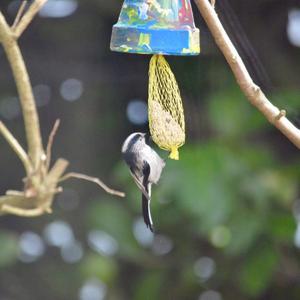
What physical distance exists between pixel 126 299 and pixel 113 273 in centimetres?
10

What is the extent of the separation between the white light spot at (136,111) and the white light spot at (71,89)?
0.51 feet

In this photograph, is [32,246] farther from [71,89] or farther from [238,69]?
[238,69]

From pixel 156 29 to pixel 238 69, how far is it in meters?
0.11

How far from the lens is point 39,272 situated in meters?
2.59

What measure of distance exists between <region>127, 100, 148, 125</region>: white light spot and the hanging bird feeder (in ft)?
3.70

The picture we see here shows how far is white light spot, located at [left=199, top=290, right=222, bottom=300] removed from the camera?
2471mm

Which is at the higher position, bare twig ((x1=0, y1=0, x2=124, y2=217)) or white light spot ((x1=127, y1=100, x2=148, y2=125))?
Result: bare twig ((x1=0, y1=0, x2=124, y2=217))

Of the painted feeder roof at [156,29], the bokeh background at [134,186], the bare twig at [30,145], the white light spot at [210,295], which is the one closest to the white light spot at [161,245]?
the bokeh background at [134,186]

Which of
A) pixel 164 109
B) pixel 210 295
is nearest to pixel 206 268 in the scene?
pixel 210 295

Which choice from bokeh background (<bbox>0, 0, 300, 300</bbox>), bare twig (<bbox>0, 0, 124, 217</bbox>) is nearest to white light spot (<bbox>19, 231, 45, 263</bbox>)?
bokeh background (<bbox>0, 0, 300, 300</bbox>)

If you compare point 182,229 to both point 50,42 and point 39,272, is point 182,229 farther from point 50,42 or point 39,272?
point 50,42

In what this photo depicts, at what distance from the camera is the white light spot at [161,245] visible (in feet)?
8.18

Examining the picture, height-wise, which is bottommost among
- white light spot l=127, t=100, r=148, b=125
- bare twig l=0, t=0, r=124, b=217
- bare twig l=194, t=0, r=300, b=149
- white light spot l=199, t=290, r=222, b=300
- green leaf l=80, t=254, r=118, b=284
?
white light spot l=199, t=290, r=222, b=300

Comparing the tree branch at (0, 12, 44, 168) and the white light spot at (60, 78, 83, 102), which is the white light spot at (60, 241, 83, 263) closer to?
the white light spot at (60, 78, 83, 102)
